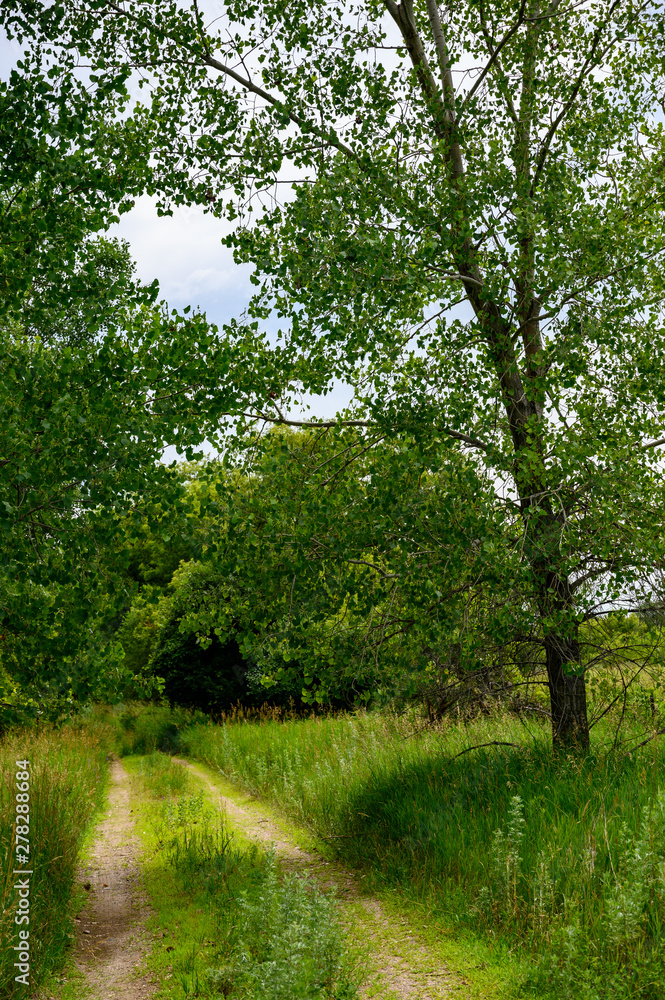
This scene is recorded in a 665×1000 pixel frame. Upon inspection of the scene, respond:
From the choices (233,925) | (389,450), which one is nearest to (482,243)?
(389,450)

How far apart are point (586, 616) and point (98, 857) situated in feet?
20.6

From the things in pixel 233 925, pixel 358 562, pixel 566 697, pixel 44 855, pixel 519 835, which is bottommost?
pixel 233 925

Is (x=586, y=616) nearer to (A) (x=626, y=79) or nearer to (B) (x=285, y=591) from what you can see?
(B) (x=285, y=591)

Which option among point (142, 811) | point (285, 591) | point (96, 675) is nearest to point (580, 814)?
point (285, 591)

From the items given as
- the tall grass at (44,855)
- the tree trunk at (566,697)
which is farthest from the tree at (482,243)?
the tall grass at (44,855)

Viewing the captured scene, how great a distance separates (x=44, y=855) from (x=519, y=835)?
434 centimetres

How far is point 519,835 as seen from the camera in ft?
18.4

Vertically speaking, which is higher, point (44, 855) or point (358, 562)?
point (358, 562)

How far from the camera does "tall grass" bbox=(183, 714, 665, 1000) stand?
4.58 meters

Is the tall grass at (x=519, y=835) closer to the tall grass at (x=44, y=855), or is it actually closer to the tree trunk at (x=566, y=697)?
the tree trunk at (x=566, y=697)

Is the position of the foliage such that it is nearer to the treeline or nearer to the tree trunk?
the treeline

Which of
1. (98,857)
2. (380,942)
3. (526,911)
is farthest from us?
(98,857)

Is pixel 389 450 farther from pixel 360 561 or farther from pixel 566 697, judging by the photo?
pixel 566 697

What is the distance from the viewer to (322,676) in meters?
7.27
